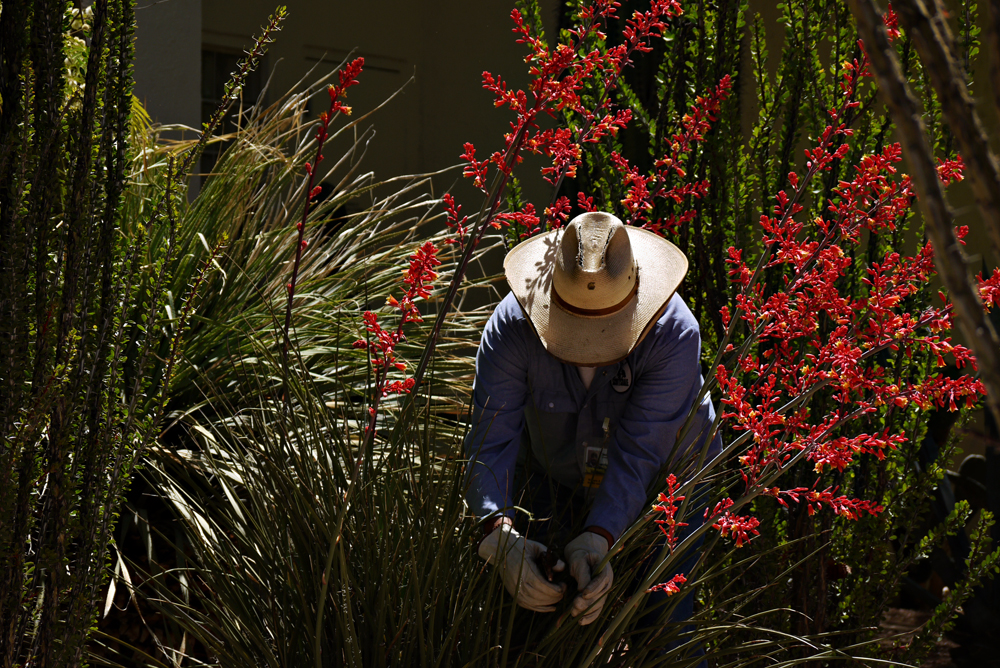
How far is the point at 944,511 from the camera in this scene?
3.47 metres

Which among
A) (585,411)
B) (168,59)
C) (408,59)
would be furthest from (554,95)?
→ (408,59)

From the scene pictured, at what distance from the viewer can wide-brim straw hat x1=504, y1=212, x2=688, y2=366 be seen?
5.77 ft

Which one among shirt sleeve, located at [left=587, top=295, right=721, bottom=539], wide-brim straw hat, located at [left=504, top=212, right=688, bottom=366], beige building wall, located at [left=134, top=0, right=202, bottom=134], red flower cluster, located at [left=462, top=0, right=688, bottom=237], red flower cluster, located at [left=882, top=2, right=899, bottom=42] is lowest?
shirt sleeve, located at [left=587, top=295, right=721, bottom=539]

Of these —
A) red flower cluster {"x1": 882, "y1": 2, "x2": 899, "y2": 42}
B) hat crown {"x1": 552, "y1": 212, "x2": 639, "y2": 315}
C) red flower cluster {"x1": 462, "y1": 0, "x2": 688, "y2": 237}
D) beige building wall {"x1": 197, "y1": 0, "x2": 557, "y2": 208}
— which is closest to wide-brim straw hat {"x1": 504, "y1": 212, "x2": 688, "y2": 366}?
hat crown {"x1": 552, "y1": 212, "x2": 639, "y2": 315}

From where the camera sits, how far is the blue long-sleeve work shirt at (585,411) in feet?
5.76

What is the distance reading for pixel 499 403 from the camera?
6.20ft

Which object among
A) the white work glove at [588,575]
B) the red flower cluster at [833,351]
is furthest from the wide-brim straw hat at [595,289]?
the white work glove at [588,575]

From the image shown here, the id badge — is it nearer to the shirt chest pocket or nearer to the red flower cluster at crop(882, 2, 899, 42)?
the shirt chest pocket

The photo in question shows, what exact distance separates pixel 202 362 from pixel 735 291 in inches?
75.6

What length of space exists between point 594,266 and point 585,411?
396mm

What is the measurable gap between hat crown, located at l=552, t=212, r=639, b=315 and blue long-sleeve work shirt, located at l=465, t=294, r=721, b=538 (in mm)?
188

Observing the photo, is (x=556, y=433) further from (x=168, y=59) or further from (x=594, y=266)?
(x=168, y=59)

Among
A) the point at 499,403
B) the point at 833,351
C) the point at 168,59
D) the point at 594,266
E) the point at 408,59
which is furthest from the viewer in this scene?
the point at 408,59

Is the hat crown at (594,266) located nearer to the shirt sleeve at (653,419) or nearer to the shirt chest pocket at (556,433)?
the shirt sleeve at (653,419)
